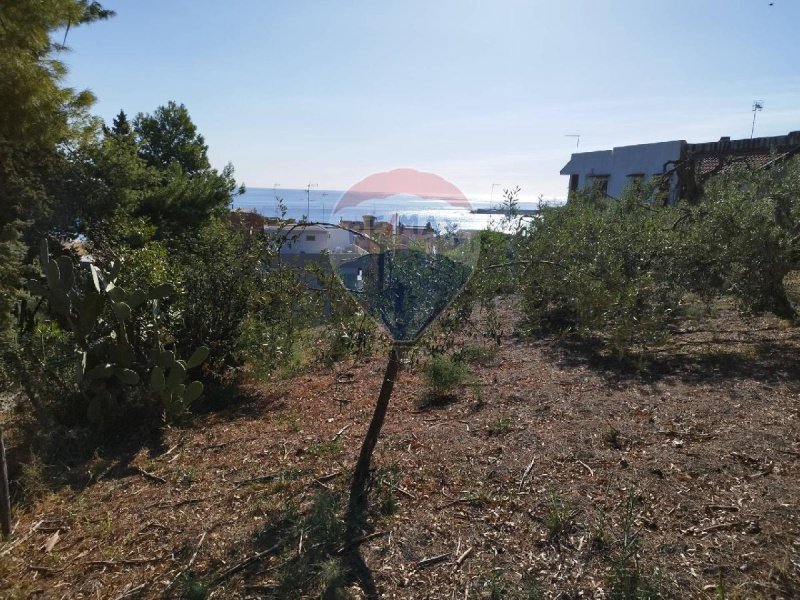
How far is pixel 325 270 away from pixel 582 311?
7.13 feet

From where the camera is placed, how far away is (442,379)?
17.3 feet

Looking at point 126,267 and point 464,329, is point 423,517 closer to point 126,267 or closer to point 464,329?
point 464,329

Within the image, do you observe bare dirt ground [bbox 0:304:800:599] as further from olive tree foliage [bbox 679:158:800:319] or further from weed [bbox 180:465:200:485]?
olive tree foliage [bbox 679:158:800:319]

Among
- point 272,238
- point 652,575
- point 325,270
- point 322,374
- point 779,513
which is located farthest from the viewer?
point 322,374

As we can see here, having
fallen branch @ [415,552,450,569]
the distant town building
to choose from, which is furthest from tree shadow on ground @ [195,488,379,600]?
the distant town building

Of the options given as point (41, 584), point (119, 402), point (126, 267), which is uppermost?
point (126, 267)

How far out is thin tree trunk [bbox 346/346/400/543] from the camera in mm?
3252

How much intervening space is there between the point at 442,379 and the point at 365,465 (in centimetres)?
182

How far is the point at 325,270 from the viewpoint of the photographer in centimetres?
493

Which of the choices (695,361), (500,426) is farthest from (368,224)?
(695,361)

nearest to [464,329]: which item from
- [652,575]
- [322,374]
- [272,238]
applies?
[652,575]

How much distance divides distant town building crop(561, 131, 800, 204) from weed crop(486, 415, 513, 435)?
274 inches

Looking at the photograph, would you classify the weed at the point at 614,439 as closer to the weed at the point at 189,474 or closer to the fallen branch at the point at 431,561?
the fallen branch at the point at 431,561

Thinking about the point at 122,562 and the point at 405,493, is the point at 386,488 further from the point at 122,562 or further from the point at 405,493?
the point at 122,562
